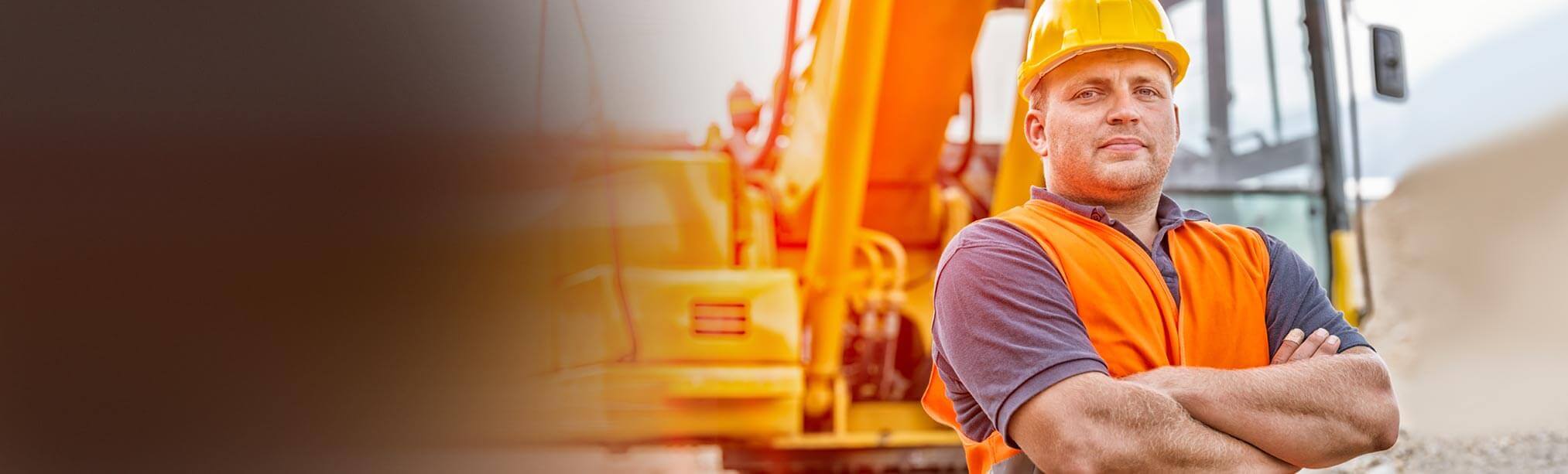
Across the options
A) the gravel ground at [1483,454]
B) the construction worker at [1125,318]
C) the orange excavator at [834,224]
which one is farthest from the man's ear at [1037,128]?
the gravel ground at [1483,454]

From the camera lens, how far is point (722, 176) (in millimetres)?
4008

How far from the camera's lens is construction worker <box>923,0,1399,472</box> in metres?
1.09

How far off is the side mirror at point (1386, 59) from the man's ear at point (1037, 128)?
973 mm

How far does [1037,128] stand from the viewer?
4.00ft

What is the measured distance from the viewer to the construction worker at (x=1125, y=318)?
109 centimetres

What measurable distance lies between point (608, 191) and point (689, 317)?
0.43m

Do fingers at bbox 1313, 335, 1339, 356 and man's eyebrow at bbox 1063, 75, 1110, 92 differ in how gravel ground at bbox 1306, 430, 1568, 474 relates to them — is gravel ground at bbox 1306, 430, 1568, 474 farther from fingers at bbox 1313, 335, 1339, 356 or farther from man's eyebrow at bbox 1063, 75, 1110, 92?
man's eyebrow at bbox 1063, 75, 1110, 92

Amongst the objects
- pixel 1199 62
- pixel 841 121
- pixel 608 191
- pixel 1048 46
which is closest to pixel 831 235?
pixel 841 121

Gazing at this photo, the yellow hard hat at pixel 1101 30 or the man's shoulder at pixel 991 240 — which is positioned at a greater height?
the yellow hard hat at pixel 1101 30

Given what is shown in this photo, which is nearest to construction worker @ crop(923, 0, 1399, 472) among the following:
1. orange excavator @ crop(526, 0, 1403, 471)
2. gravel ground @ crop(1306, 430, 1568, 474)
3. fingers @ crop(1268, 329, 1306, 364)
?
fingers @ crop(1268, 329, 1306, 364)

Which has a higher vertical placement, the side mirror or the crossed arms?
the side mirror

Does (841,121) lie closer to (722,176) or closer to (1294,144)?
(722,176)

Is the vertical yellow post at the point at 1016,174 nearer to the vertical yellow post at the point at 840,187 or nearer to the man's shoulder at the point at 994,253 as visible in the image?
the vertical yellow post at the point at 840,187

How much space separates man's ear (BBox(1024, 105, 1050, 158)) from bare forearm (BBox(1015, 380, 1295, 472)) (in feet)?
0.81
